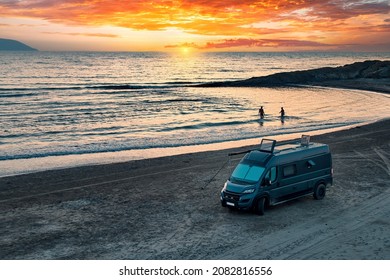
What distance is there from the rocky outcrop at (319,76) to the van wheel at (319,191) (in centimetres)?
8361

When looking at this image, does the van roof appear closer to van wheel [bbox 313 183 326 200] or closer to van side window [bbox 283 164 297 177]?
van side window [bbox 283 164 297 177]

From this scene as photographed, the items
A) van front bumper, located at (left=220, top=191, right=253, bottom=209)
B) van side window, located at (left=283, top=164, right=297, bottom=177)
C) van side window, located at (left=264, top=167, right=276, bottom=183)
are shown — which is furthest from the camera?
van side window, located at (left=283, top=164, right=297, bottom=177)

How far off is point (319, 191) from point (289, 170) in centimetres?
245

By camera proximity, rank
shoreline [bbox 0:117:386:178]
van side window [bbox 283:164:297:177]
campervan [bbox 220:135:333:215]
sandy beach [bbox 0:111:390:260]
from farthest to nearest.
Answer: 1. shoreline [bbox 0:117:386:178]
2. van side window [bbox 283:164:297:177]
3. campervan [bbox 220:135:333:215]
4. sandy beach [bbox 0:111:390:260]

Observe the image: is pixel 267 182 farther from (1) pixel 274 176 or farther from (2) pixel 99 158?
(2) pixel 99 158

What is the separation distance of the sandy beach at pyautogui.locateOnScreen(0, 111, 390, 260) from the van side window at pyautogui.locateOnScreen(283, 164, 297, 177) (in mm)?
1572

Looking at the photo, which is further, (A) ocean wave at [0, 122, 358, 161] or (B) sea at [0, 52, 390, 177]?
(B) sea at [0, 52, 390, 177]

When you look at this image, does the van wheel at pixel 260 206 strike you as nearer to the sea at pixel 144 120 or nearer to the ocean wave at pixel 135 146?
the sea at pixel 144 120

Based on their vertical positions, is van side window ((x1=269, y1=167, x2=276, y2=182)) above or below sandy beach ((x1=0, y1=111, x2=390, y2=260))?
above

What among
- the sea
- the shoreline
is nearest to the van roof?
the shoreline

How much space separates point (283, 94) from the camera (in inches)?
3211

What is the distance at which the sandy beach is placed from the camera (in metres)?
14.9

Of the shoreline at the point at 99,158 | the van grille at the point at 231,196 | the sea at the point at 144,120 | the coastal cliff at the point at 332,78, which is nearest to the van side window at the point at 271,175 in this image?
the van grille at the point at 231,196

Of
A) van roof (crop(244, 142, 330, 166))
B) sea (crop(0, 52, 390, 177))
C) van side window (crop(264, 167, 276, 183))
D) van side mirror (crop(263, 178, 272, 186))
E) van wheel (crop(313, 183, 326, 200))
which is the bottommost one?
sea (crop(0, 52, 390, 177))
